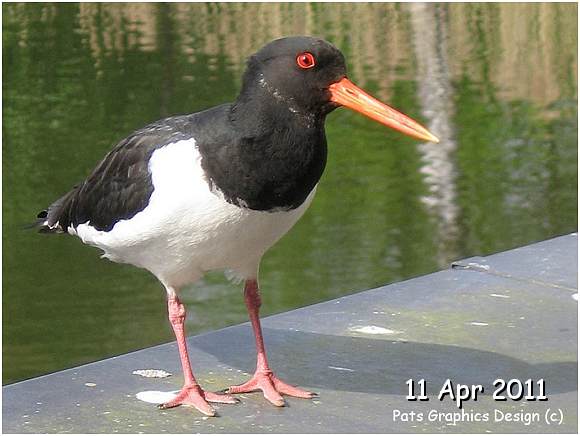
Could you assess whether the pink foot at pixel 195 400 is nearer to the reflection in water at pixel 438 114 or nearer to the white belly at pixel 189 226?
the white belly at pixel 189 226

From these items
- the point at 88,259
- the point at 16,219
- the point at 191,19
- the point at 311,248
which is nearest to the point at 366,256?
the point at 311,248

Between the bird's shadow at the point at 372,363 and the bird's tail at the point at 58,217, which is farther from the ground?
the bird's tail at the point at 58,217

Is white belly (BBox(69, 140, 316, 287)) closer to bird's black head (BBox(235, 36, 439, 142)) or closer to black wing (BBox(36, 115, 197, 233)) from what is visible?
black wing (BBox(36, 115, 197, 233))

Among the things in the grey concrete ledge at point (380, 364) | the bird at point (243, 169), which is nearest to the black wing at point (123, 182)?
the bird at point (243, 169)

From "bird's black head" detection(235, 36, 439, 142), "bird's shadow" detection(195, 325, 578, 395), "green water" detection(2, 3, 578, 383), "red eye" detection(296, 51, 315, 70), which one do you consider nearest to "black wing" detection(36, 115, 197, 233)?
"bird's black head" detection(235, 36, 439, 142)

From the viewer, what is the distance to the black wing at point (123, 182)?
5070mm

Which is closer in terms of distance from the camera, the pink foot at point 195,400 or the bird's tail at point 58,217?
the pink foot at point 195,400

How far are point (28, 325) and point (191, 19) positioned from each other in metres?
12.9

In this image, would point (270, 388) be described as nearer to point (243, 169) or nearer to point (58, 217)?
point (243, 169)

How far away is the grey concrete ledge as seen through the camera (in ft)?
15.7

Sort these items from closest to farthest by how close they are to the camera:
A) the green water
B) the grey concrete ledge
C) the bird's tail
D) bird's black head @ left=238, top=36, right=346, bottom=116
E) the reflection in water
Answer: the grey concrete ledge, bird's black head @ left=238, top=36, right=346, bottom=116, the bird's tail, the green water, the reflection in water

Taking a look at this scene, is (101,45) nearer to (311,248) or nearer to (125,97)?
(125,97)

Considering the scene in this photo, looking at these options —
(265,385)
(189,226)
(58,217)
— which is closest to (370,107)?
(189,226)

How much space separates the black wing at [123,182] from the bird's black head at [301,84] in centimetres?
35
